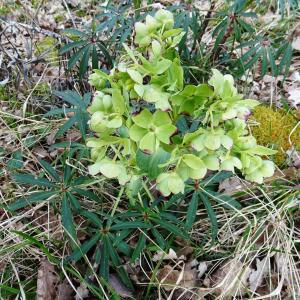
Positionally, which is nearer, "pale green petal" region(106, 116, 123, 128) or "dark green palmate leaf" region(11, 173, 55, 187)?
"pale green petal" region(106, 116, 123, 128)

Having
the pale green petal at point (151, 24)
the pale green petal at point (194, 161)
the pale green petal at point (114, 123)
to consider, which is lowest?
the pale green petal at point (194, 161)

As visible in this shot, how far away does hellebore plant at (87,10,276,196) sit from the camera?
0.88 meters

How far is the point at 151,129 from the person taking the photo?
0.89 meters

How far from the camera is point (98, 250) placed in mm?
1278

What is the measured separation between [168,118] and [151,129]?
4cm

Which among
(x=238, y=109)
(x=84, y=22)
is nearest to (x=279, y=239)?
(x=238, y=109)

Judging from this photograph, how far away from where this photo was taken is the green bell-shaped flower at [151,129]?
0.87 meters

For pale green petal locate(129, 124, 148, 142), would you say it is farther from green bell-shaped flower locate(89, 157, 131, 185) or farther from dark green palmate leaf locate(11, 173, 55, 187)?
dark green palmate leaf locate(11, 173, 55, 187)

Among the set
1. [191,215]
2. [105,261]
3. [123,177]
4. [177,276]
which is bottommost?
[177,276]

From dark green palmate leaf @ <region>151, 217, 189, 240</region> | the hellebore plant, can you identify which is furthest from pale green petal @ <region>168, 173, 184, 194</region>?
dark green palmate leaf @ <region>151, 217, 189, 240</region>

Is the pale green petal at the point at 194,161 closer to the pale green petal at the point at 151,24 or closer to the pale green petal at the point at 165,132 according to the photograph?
the pale green petal at the point at 165,132

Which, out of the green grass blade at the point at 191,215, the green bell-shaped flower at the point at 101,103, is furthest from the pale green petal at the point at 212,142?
the green grass blade at the point at 191,215

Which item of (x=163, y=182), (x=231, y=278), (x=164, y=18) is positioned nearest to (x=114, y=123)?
(x=163, y=182)

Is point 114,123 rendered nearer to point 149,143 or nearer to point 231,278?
point 149,143
